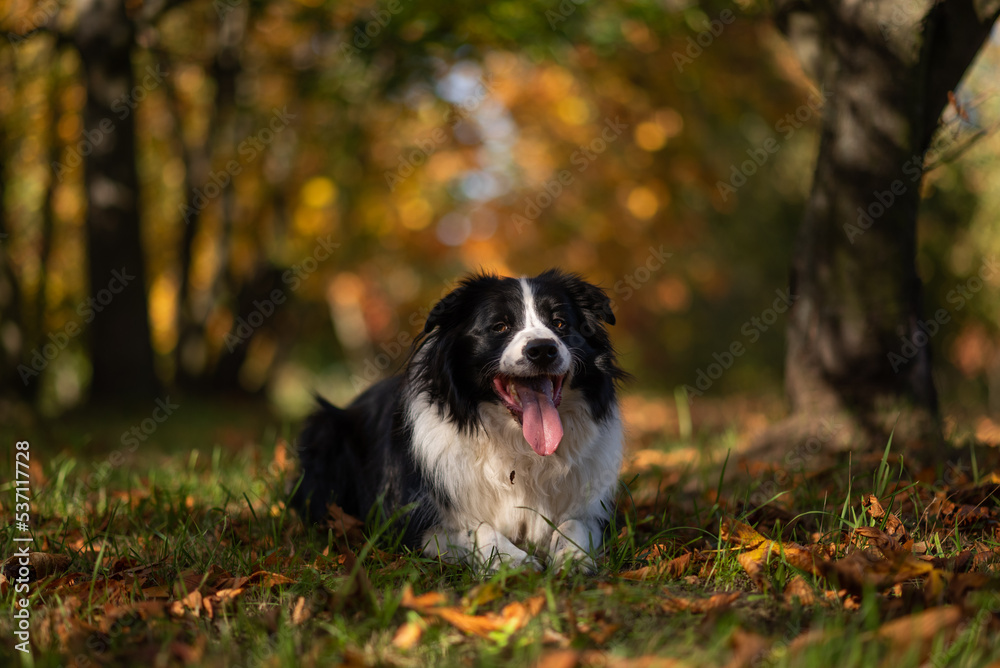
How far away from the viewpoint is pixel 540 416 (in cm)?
331

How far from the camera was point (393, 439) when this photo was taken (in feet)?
12.2

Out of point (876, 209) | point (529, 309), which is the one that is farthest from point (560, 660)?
point (876, 209)

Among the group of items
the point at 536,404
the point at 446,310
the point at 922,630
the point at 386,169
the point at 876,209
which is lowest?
the point at 922,630

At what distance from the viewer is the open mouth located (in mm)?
3295

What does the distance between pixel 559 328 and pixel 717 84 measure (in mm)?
7662

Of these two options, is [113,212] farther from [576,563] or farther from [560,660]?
[560,660]

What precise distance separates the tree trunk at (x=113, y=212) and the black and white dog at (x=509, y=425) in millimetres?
6771

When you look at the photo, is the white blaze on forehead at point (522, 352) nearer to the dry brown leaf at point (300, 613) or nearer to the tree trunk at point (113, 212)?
the dry brown leaf at point (300, 613)

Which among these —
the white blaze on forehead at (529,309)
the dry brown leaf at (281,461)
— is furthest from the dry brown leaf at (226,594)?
the dry brown leaf at (281,461)

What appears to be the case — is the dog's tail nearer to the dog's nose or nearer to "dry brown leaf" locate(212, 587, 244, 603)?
"dry brown leaf" locate(212, 587, 244, 603)

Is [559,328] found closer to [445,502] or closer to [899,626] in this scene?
[445,502]

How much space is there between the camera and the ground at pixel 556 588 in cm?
212

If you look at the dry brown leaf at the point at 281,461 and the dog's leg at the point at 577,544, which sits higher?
the dog's leg at the point at 577,544

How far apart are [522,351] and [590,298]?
24.9 inches
